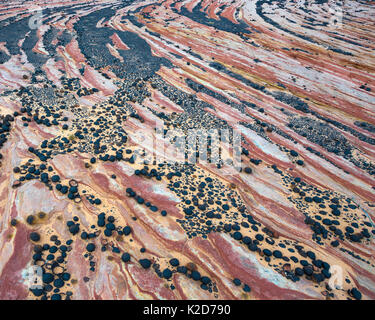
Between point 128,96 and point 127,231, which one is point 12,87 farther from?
point 127,231

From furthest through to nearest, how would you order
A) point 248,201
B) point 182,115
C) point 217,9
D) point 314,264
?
point 217,9
point 182,115
point 248,201
point 314,264

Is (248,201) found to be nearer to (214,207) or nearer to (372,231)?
(214,207)

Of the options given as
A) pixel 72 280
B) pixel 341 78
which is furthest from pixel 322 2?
pixel 72 280
